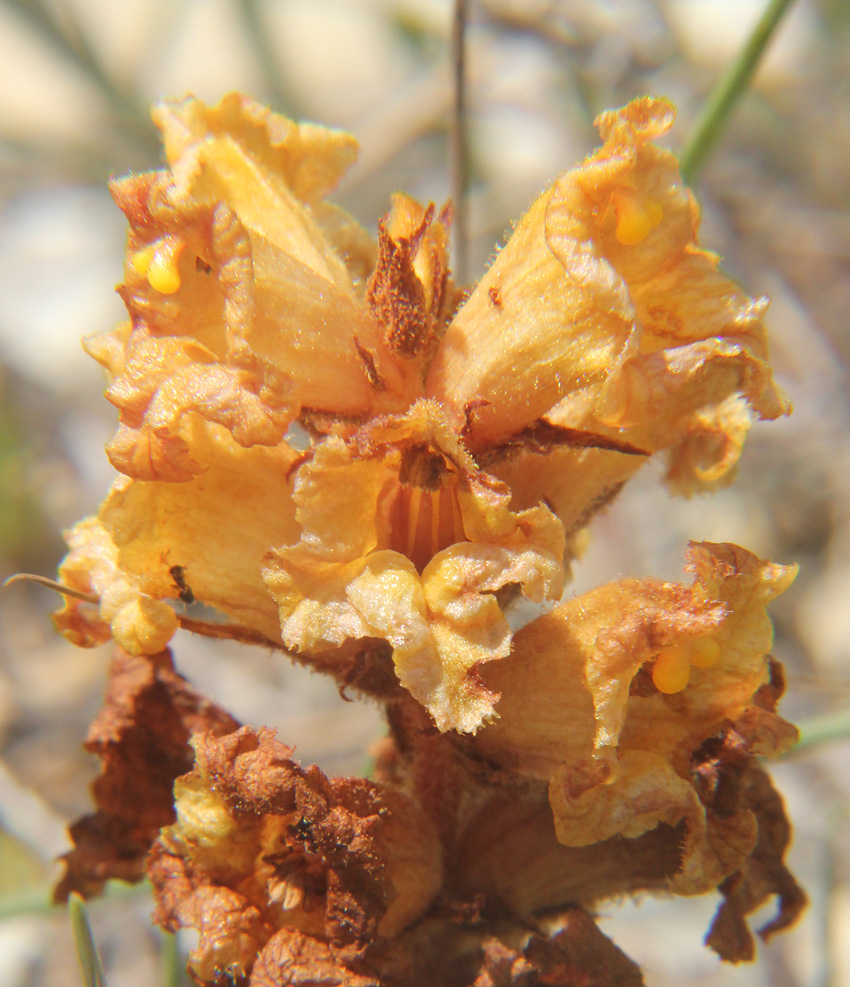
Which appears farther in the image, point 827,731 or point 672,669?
point 827,731

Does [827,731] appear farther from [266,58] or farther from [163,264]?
[266,58]

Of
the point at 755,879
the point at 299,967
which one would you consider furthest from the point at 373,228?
the point at 299,967

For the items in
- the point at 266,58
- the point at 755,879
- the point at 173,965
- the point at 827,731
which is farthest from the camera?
the point at 266,58

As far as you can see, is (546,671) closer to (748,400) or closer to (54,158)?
(748,400)

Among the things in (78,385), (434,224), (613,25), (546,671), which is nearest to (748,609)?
(546,671)

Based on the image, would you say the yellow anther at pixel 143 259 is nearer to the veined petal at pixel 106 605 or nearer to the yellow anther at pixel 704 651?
the veined petal at pixel 106 605

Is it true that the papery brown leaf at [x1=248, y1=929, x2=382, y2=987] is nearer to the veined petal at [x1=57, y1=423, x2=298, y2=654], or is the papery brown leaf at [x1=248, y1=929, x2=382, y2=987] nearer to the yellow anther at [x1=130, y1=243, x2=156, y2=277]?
the veined petal at [x1=57, y1=423, x2=298, y2=654]

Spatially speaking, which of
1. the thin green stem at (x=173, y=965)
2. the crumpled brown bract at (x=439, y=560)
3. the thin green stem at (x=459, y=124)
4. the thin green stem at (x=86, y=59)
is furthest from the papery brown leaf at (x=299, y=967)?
the thin green stem at (x=86, y=59)
